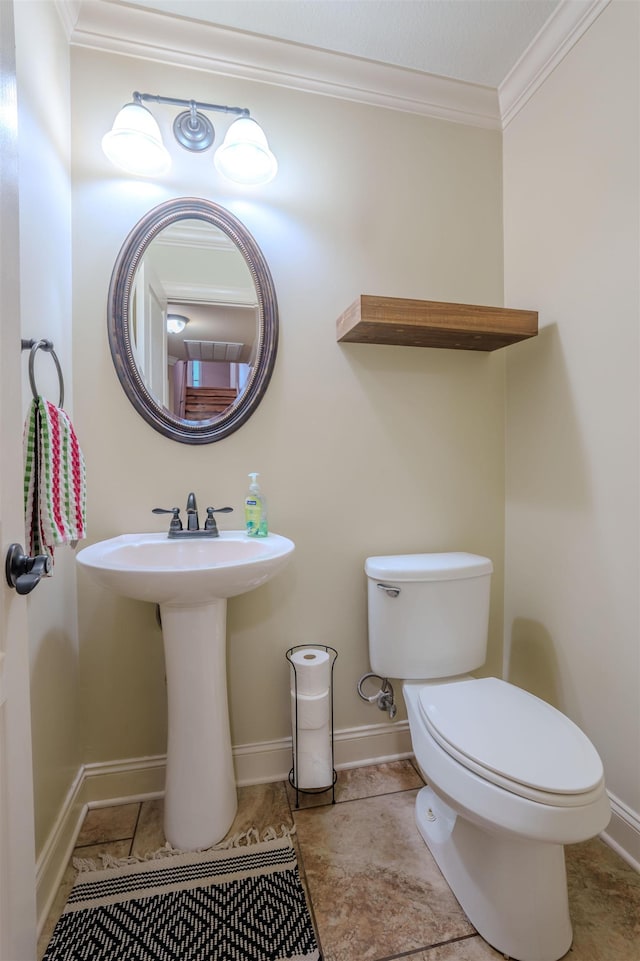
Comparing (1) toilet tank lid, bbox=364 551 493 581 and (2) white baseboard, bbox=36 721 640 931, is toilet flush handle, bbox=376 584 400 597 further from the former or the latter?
(2) white baseboard, bbox=36 721 640 931

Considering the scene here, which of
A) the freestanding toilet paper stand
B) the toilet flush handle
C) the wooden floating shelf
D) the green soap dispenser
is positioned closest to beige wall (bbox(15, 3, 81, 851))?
the green soap dispenser

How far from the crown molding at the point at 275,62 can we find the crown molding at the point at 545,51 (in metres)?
0.06

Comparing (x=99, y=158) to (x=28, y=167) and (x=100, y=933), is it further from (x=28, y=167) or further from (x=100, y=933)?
(x=100, y=933)

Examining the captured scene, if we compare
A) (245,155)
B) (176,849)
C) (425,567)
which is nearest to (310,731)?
(176,849)

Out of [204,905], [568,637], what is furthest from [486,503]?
[204,905]

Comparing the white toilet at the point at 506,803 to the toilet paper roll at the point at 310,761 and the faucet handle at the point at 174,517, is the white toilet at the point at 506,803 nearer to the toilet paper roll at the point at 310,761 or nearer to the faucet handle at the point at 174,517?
the toilet paper roll at the point at 310,761

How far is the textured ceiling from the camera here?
1.43m

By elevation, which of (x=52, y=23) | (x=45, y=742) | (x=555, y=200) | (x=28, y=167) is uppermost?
(x=52, y=23)

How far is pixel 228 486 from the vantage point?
1.58 m

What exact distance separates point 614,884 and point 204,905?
1.07m

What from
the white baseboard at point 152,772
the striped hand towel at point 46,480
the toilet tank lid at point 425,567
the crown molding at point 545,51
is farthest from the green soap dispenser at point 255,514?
the crown molding at point 545,51

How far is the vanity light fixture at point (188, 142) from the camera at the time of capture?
138cm

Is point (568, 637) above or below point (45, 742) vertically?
above

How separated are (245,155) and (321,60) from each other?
0.50m
